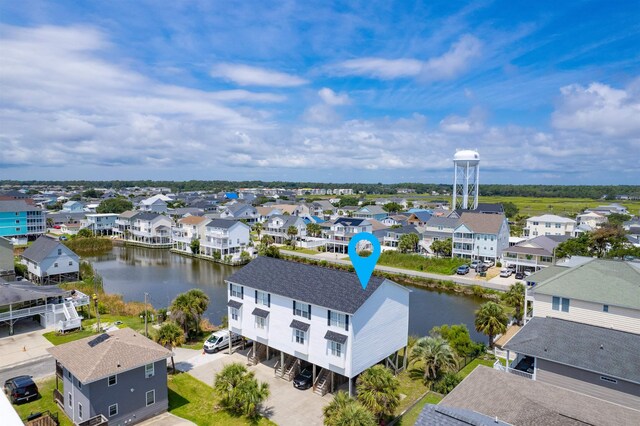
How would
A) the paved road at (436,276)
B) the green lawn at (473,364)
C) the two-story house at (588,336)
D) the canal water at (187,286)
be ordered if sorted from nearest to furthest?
the two-story house at (588,336) < the green lawn at (473,364) < the canal water at (187,286) < the paved road at (436,276)

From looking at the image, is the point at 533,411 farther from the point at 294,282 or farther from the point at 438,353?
the point at 294,282

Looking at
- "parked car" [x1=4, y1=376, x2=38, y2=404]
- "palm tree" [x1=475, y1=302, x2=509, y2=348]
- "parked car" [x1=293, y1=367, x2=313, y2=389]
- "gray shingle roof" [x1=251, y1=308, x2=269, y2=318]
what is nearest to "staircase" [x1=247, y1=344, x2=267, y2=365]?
"gray shingle roof" [x1=251, y1=308, x2=269, y2=318]

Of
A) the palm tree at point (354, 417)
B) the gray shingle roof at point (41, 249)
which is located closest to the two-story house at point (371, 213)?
the gray shingle roof at point (41, 249)

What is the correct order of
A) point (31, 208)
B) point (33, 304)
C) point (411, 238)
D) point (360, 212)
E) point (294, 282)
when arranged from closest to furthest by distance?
point (294, 282), point (33, 304), point (411, 238), point (31, 208), point (360, 212)

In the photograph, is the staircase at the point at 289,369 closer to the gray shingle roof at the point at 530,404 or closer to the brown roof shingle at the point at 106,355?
the brown roof shingle at the point at 106,355

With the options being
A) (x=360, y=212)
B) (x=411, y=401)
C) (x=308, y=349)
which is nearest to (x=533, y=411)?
(x=411, y=401)

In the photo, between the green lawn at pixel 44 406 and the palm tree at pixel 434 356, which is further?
the palm tree at pixel 434 356

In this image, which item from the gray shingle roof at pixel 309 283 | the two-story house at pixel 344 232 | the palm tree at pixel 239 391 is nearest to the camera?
the palm tree at pixel 239 391

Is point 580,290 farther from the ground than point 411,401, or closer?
farther from the ground

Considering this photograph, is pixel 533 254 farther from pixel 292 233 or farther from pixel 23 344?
pixel 23 344
